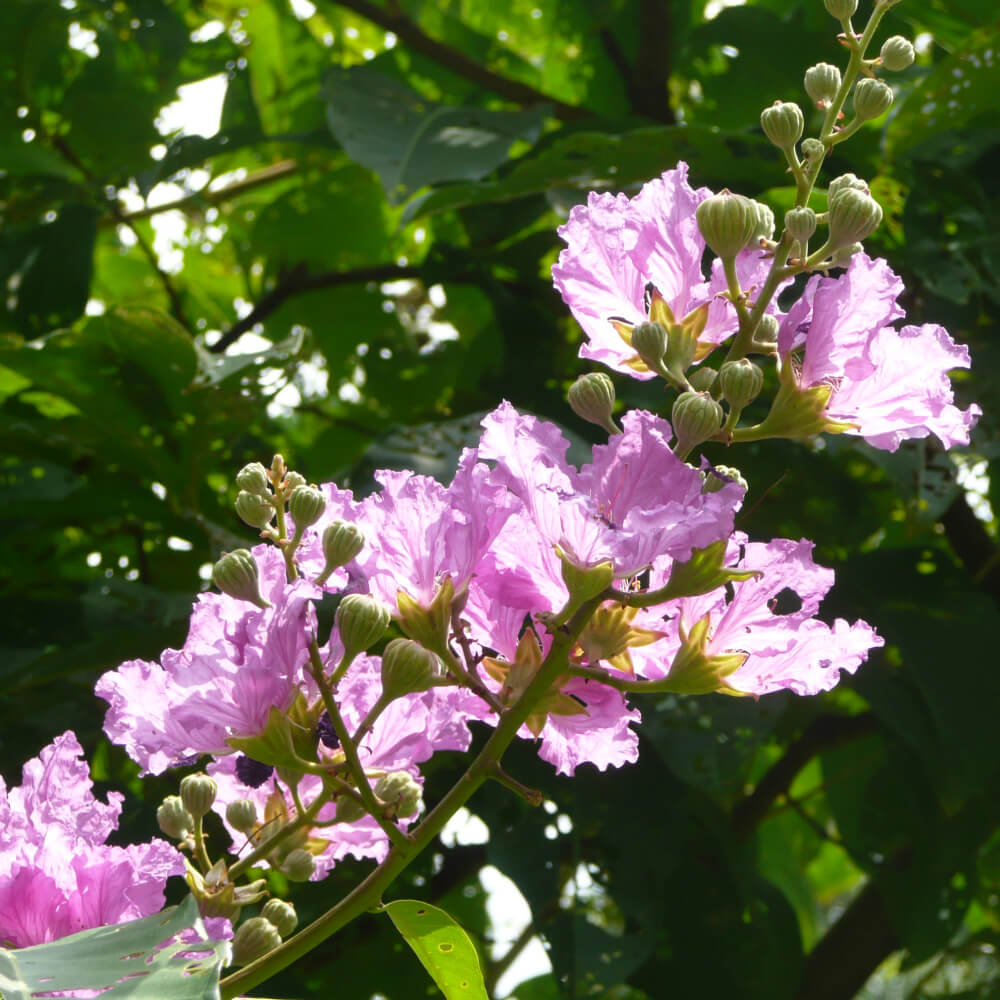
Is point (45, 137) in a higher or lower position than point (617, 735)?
higher

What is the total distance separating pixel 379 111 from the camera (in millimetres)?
1436

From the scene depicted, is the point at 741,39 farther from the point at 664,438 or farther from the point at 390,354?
the point at 664,438

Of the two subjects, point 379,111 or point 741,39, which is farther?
point 741,39

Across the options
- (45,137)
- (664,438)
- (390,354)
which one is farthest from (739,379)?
(45,137)

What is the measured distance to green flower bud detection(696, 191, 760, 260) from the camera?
0.55m

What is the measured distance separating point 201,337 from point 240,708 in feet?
4.92

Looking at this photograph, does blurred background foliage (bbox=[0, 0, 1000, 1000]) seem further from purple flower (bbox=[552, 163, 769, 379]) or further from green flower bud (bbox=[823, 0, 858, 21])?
green flower bud (bbox=[823, 0, 858, 21])

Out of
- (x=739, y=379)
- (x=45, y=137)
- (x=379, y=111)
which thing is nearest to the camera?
(x=739, y=379)

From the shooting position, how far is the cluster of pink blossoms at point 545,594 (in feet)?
1.80

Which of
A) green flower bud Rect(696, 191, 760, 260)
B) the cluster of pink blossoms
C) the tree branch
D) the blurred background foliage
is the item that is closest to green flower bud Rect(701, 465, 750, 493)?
the cluster of pink blossoms

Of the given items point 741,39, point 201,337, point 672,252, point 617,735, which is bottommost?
point 617,735

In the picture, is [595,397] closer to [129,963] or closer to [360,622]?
[360,622]

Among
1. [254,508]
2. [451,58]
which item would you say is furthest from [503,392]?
[254,508]

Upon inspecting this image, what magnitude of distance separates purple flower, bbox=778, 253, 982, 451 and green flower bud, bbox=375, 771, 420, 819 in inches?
10.5
